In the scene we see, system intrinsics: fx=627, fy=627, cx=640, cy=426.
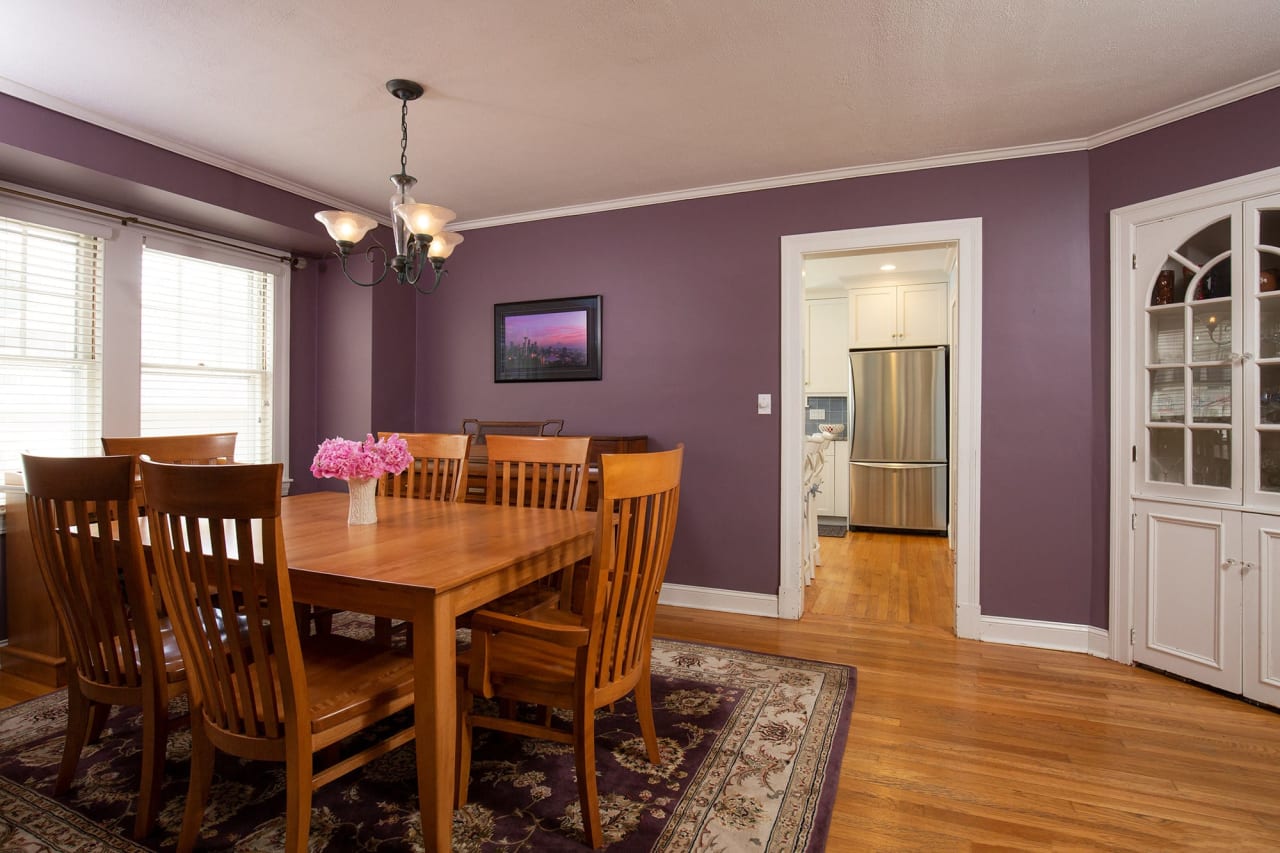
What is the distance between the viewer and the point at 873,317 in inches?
243

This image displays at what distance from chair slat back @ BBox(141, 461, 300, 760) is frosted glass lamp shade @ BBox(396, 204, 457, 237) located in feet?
4.11

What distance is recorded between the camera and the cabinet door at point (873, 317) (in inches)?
241

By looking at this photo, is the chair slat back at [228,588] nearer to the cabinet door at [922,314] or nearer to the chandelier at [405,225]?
the chandelier at [405,225]

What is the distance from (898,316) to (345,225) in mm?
5206

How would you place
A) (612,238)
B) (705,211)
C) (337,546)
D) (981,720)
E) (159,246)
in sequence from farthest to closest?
(612,238) → (705,211) → (159,246) → (981,720) → (337,546)

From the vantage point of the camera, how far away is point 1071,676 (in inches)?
109

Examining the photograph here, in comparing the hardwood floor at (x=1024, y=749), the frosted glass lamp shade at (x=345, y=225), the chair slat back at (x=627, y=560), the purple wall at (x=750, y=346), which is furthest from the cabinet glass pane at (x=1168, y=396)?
the frosted glass lamp shade at (x=345, y=225)

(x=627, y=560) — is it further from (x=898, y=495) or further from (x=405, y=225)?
(x=898, y=495)

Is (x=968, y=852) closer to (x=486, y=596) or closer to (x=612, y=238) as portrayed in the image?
(x=486, y=596)

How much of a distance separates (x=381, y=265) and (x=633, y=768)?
354cm

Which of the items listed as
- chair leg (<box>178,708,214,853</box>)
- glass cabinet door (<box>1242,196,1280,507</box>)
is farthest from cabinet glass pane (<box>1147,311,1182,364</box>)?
chair leg (<box>178,708,214,853</box>)

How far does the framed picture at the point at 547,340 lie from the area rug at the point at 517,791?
7.57ft

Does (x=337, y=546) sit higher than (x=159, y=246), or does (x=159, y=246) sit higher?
(x=159, y=246)

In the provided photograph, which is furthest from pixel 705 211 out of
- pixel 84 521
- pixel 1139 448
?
pixel 84 521
